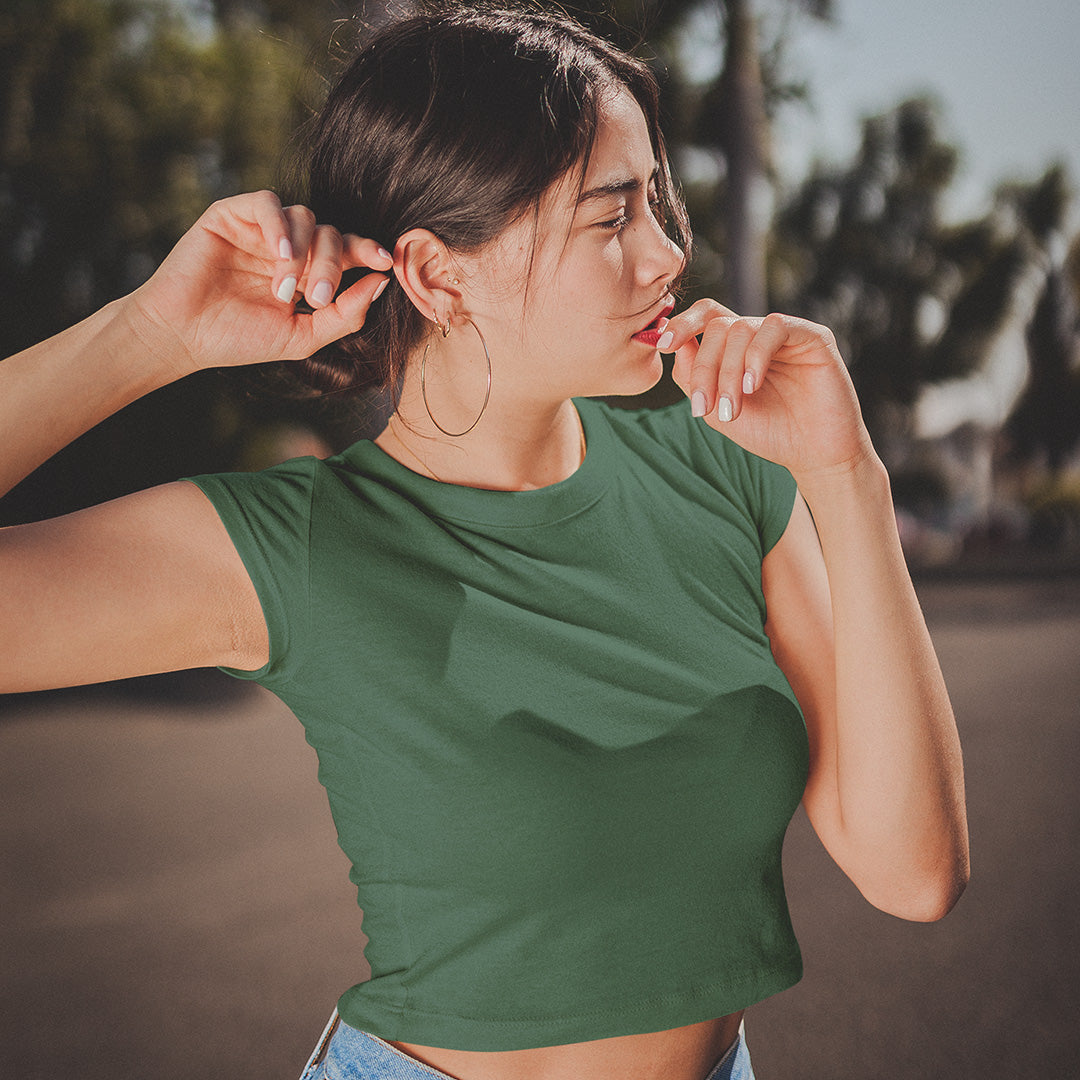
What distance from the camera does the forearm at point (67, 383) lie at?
111 centimetres

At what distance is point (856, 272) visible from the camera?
2177 centimetres

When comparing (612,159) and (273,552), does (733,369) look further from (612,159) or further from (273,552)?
(273,552)

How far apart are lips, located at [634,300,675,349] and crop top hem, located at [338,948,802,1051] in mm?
793

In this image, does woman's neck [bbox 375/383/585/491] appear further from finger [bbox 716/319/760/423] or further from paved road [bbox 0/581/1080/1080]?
paved road [bbox 0/581/1080/1080]

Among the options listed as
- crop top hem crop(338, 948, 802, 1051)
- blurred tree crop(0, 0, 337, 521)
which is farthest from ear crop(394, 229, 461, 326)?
blurred tree crop(0, 0, 337, 521)

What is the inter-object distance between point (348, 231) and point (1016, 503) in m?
21.9

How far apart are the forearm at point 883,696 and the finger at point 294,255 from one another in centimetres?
66

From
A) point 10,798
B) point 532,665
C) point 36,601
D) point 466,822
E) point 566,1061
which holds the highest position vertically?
point 36,601

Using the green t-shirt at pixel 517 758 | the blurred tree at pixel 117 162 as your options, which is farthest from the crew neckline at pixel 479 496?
the blurred tree at pixel 117 162

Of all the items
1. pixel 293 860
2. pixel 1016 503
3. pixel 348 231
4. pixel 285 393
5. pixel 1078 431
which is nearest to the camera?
pixel 348 231

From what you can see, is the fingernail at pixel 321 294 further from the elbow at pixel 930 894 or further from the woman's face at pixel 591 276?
the elbow at pixel 930 894

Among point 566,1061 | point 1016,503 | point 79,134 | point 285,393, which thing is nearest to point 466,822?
point 566,1061

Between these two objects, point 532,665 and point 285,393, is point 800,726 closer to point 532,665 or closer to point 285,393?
point 532,665

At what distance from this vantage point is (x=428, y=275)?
53.6 inches
